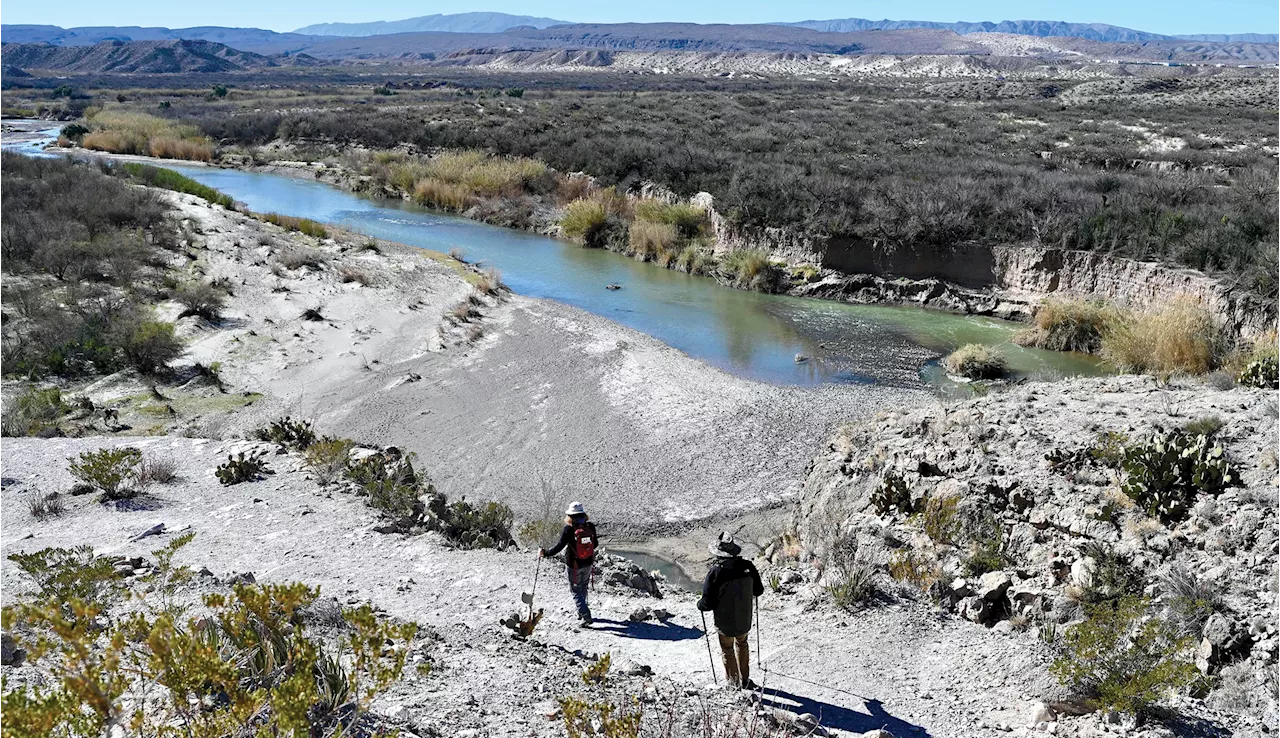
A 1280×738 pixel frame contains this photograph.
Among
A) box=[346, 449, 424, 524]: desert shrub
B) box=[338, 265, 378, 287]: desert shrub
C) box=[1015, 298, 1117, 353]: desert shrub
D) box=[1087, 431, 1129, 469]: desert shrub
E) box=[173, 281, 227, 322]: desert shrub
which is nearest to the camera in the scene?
box=[1087, 431, 1129, 469]: desert shrub

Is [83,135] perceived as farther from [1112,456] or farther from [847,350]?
[1112,456]

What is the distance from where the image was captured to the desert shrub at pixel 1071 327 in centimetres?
2009

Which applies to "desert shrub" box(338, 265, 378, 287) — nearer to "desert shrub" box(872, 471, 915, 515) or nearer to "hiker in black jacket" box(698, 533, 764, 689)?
"desert shrub" box(872, 471, 915, 515)

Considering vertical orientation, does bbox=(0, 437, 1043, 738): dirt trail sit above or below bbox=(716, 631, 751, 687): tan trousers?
below

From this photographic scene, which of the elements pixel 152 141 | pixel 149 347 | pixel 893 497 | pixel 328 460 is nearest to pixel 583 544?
pixel 893 497

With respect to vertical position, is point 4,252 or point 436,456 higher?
point 4,252

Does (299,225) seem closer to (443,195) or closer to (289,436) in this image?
(443,195)

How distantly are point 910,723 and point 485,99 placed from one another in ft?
246

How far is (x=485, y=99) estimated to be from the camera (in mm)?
75875

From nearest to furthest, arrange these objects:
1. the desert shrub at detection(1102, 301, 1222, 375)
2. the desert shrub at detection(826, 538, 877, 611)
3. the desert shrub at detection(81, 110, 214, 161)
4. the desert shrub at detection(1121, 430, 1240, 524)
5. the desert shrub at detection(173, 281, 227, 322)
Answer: the desert shrub at detection(826, 538, 877, 611) < the desert shrub at detection(1121, 430, 1240, 524) < the desert shrub at detection(1102, 301, 1222, 375) < the desert shrub at detection(173, 281, 227, 322) < the desert shrub at detection(81, 110, 214, 161)

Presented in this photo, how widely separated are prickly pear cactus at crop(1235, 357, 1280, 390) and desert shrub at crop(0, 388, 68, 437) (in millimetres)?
16514

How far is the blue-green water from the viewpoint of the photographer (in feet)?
64.3

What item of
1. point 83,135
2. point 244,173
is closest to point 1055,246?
point 244,173

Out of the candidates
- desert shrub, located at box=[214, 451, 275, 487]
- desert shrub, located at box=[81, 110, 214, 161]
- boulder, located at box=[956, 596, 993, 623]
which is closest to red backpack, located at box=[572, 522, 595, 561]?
boulder, located at box=[956, 596, 993, 623]
